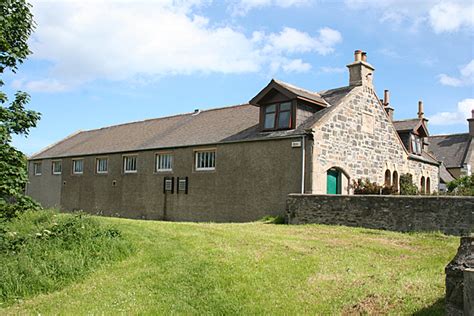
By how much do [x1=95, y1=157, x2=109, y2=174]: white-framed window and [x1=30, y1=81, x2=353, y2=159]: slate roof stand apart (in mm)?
550

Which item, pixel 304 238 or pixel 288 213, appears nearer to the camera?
pixel 304 238

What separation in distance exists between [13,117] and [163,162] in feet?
48.6

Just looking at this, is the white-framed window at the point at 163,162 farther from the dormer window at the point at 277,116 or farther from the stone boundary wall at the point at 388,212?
the stone boundary wall at the point at 388,212

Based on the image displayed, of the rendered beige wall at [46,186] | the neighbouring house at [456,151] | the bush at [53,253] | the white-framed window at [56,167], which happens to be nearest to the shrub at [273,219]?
the bush at [53,253]

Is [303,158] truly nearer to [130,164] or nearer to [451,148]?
[130,164]

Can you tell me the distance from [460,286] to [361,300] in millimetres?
2076

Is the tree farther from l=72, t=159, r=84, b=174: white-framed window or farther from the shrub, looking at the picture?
l=72, t=159, r=84, b=174: white-framed window

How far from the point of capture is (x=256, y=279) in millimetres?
8492

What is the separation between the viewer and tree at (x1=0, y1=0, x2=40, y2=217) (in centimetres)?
998

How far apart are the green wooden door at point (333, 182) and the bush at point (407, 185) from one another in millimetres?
4849

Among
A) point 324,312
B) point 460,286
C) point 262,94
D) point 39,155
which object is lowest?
point 324,312

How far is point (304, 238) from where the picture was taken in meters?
12.8

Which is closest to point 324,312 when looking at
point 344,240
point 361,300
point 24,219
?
point 361,300

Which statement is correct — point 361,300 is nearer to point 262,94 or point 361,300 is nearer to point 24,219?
point 24,219
